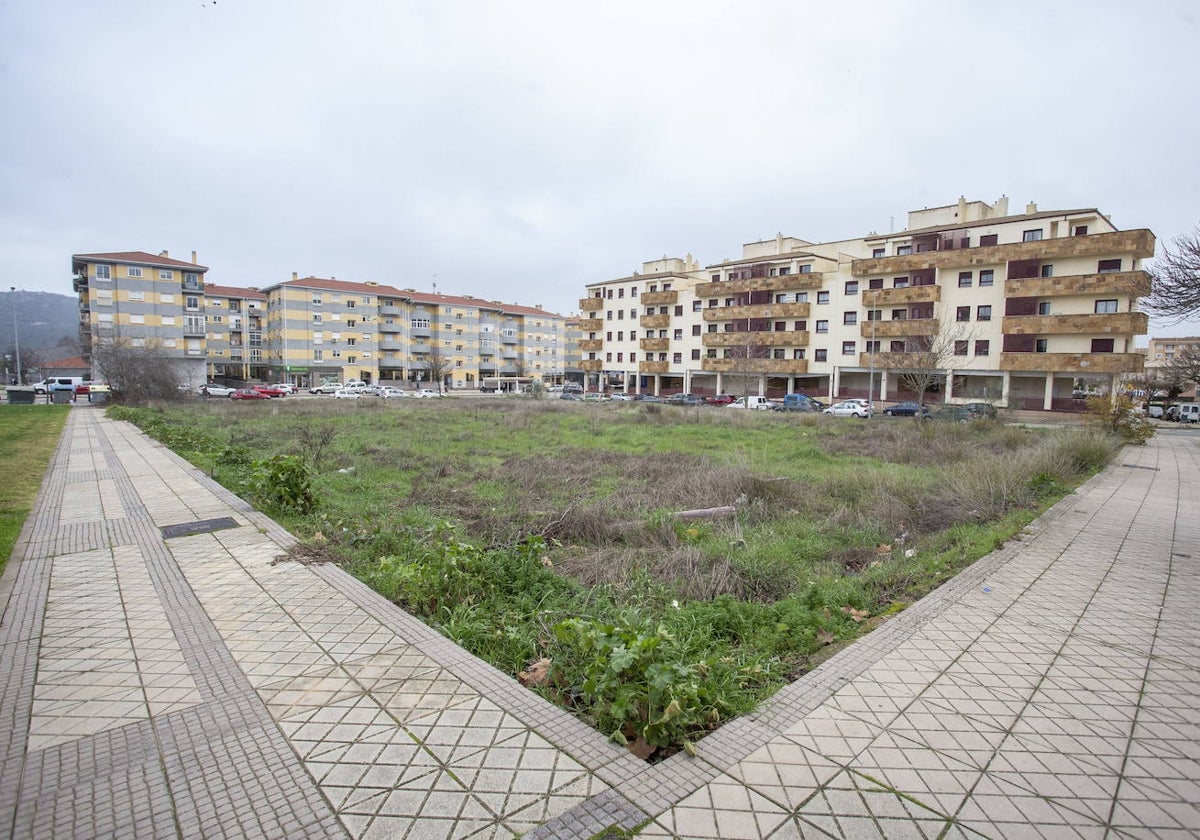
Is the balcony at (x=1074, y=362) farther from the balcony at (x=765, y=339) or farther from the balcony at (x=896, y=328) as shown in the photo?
the balcony at (x=765, y=339)

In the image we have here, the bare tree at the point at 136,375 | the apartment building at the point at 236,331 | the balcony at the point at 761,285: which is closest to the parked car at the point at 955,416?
the balcony at the point at 761,285

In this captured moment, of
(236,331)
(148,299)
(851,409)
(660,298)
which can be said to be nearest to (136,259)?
(148,299)

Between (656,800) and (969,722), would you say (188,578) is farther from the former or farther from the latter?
(969,722)

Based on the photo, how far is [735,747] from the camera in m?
3.20

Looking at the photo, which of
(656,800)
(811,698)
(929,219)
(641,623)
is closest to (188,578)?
(641,623)

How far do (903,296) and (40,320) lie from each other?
181619mm

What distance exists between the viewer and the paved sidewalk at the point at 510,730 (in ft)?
8.77

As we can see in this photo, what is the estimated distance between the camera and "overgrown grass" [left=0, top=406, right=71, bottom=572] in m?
7.75

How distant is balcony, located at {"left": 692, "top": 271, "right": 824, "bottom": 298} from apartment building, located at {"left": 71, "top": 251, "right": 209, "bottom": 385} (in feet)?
163

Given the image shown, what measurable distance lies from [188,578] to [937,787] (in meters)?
6.07

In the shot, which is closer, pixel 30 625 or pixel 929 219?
pixel 30 625

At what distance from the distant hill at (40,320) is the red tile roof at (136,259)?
2992 centimetres

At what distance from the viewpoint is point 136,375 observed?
37.1 meters

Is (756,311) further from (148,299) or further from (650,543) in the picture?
(148,299)
